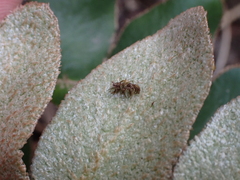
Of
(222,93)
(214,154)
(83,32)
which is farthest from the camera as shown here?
(83,32)

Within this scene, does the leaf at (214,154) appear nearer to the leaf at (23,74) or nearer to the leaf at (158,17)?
the leaf at (23,74)

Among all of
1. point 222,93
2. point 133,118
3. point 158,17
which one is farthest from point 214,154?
point 158,17

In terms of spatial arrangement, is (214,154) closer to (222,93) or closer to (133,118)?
(133,118)

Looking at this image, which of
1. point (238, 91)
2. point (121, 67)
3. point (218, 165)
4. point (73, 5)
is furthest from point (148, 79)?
point (73, 5)

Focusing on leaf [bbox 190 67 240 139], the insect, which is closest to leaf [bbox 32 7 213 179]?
the insect

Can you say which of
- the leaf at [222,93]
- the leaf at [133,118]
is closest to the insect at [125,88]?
the leaf at [133,118]

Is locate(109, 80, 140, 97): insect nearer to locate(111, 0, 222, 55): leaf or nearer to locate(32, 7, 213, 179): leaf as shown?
locate(32, 7, 213, 179): leaf

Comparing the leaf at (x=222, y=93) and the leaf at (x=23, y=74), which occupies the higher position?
the leaf at (x=222, y=93)
